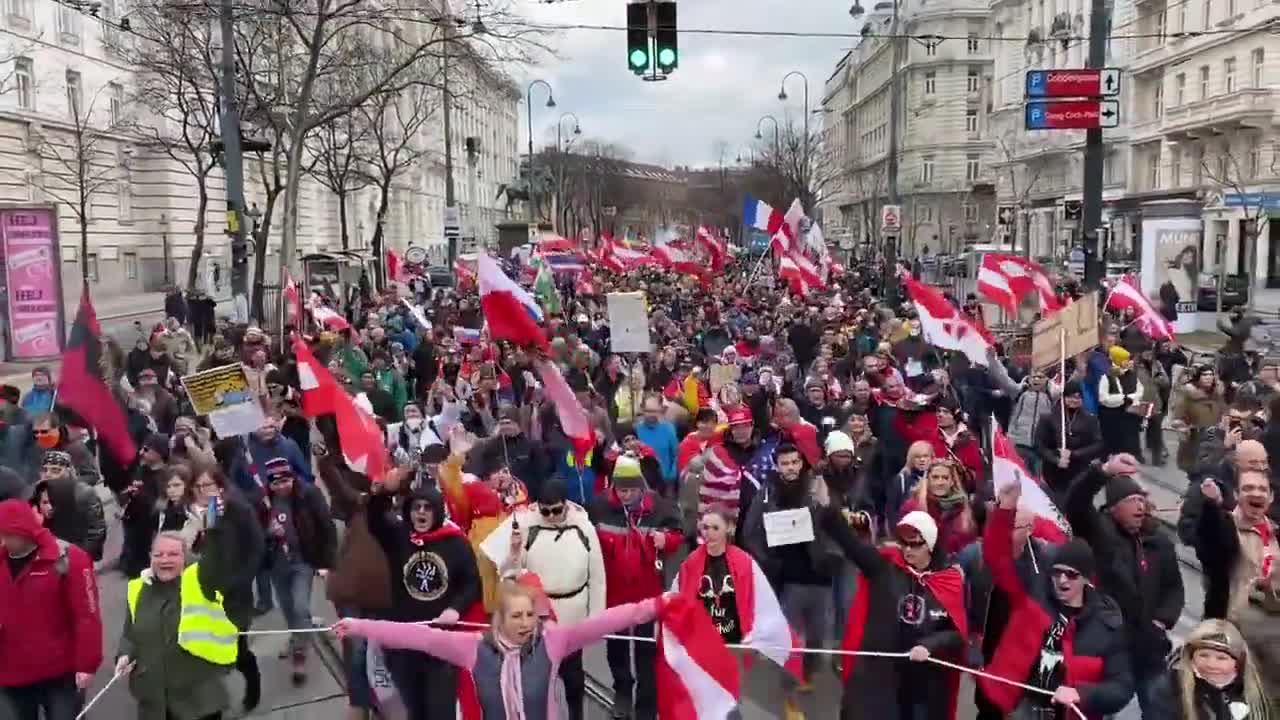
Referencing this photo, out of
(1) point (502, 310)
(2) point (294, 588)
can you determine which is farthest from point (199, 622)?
(1) point (502, 310)

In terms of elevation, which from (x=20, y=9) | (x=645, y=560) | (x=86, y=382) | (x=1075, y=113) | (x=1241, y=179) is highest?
(x=20, y=9)

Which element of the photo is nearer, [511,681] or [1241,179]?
[511,681]

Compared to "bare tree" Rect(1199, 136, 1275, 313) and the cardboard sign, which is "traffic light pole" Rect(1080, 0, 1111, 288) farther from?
"bare tree" Rect(1199, 136, 1275, 313)

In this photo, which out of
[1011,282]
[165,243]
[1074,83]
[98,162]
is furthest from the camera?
[165,243]

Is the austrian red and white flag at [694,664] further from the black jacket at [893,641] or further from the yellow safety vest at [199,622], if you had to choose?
the yellow safety vest at [199,622]

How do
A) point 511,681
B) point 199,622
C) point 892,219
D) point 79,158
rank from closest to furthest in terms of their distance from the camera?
1. point 511,681
2. point 199,622
3. point 892,219
4. point 79,158

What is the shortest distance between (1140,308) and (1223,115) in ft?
111

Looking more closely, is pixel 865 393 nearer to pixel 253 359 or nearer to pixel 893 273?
pixel 253 359

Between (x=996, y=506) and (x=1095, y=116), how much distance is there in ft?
41.3

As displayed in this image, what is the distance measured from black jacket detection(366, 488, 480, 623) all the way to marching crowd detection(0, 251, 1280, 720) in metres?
0.01

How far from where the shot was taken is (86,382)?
8.12m

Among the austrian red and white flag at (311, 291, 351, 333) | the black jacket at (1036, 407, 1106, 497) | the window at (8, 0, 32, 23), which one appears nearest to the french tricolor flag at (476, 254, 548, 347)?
the black jacket at (1036, 407, 1106, 497)

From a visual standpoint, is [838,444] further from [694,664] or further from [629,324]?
[629,324]

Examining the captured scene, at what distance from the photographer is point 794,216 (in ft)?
71.0
